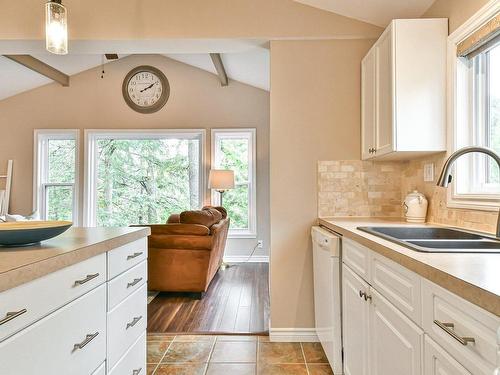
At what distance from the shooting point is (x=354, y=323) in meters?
1.65

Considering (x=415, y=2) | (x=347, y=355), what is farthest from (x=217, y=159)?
(x=347, y=355)

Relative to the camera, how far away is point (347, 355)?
178 centimetres

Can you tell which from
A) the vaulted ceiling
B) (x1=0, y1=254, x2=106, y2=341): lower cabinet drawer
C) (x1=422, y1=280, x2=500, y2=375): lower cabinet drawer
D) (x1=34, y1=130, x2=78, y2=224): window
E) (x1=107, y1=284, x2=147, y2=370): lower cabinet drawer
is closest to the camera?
(x1=422, y1=280, x2=500, y2=375): lower cabinet drawer

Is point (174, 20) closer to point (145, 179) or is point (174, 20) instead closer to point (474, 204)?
point (474, 204)

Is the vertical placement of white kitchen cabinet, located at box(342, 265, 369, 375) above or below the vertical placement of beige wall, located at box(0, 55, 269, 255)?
below

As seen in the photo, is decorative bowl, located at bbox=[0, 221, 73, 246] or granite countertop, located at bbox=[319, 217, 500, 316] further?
decorative bowl, located at bbox=[0, 221, 73, 246]

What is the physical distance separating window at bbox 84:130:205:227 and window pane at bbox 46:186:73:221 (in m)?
0.37

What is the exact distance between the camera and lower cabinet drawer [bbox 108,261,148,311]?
4.57 feet

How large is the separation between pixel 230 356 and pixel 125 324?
3.44ft

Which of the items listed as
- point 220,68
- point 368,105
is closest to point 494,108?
point 368,105

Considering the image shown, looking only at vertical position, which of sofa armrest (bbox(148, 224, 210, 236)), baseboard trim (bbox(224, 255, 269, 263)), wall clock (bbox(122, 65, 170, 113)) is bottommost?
baseboard trim (bbox(224, 255, 269, 263))

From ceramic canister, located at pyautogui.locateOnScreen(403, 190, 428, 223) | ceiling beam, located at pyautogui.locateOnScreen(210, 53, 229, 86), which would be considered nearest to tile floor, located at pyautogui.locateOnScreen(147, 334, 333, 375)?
ceramic canister, located at pyautogui.locateOnScreen(403, 190, 428, 223)

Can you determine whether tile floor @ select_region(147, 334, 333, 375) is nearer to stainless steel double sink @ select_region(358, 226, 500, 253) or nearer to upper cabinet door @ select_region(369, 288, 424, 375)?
upper cabinet door @ select_region(369, 288, 424, 375)

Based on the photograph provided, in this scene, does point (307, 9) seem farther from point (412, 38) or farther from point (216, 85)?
point (216, 85)
